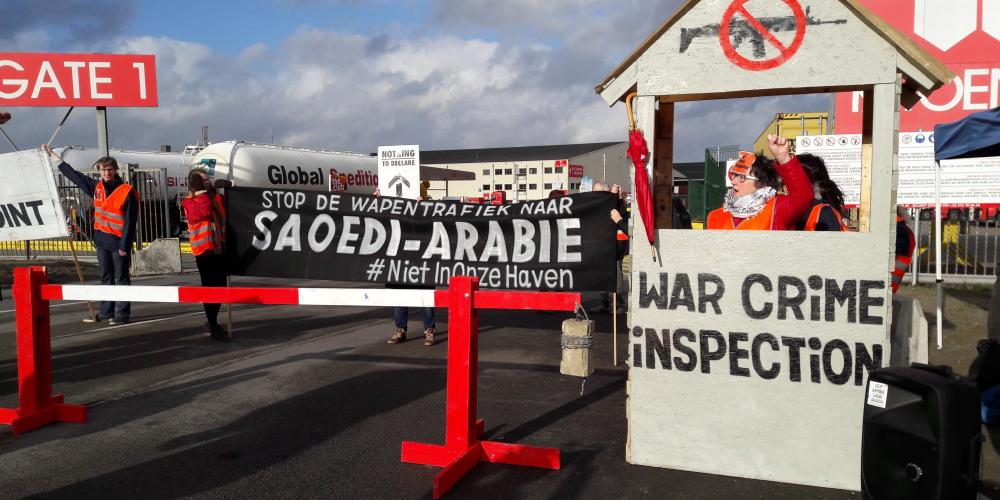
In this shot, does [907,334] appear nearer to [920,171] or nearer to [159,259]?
[920,171]

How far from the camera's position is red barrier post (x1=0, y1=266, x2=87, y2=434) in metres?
5.03

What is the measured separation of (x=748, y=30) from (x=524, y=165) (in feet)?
231

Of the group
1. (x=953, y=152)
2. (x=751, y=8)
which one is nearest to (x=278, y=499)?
(x=751, y=8)

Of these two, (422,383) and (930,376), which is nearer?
(930,376)

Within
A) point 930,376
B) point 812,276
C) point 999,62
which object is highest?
point 999,62

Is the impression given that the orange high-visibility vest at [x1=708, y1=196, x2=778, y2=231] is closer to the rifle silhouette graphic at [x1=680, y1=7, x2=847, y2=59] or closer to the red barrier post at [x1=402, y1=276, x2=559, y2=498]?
the rifle silhouette graphic at [x1=680, y1=7, x2=847, y2=59]

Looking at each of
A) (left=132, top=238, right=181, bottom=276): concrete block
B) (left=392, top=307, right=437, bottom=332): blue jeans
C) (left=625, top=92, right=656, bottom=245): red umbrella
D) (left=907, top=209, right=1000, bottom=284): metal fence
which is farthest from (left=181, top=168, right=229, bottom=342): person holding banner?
(left=907, top=209, right=1000, bottom=284): metal fence

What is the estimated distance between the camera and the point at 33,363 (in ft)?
16.6

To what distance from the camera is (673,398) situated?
13.7 ft

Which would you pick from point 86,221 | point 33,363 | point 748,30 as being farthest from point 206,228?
point 86,221

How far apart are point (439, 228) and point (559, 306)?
230 centimetres

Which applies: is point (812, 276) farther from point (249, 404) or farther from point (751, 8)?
point (249, 404)

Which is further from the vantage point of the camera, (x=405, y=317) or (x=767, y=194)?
(x=405, y=317)

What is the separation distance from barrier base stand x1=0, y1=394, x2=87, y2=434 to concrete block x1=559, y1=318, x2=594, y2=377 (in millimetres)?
3832
